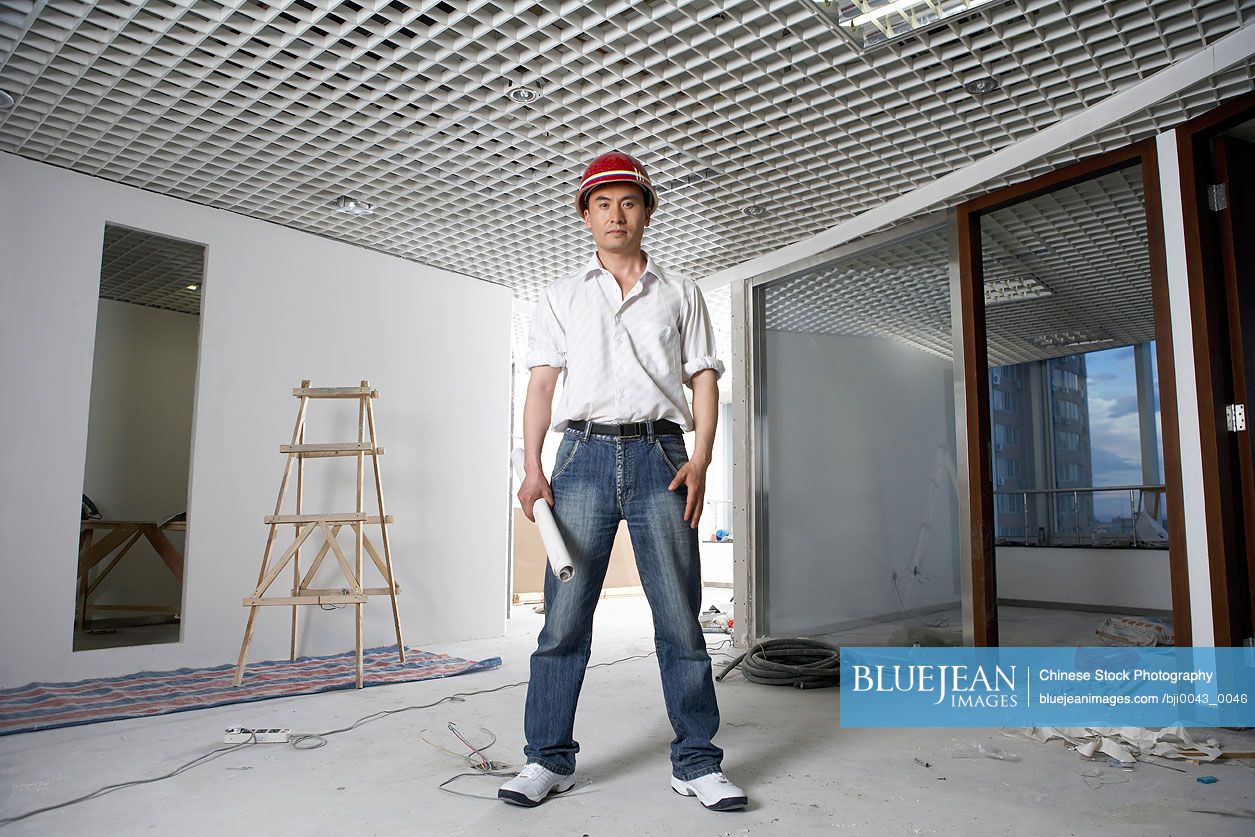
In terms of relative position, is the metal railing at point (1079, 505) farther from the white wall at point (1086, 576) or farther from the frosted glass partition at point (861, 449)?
the frosted glass partition at point (861, 449)

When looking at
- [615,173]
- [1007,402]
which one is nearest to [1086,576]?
[1007,402]

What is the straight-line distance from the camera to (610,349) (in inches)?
85.7

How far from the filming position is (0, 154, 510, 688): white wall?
11.9 ft

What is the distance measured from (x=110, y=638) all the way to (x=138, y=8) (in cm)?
410

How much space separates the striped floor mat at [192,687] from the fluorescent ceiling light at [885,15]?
3.24 m

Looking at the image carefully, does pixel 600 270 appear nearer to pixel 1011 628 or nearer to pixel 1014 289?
pixel 1014 289

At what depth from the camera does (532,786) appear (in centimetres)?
198

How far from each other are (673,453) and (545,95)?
1.74 metres

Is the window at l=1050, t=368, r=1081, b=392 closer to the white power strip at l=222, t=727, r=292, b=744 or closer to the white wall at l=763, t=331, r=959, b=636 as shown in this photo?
the white wall at l=763, t=331, r=959, b=636

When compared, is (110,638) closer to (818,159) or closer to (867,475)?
(867,475)

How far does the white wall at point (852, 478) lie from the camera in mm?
4008

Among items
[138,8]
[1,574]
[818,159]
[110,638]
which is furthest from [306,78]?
[110,638]

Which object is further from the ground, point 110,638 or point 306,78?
point 306,78

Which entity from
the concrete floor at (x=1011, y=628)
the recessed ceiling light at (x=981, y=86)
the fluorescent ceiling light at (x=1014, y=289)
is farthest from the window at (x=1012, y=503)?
the recessed ceiling light at (x=981, y=86)
